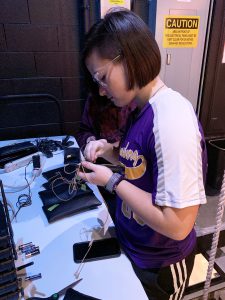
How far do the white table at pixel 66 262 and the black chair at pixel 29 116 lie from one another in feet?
3.24

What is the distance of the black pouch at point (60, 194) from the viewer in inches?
40.9

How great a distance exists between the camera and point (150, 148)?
0.67 meters

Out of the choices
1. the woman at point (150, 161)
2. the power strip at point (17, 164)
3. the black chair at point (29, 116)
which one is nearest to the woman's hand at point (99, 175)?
the woman at point (150, 161)

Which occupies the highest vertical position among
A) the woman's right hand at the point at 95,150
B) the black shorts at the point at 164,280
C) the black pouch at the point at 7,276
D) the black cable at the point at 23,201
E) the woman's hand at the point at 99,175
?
the woman's hand at the point at 99,175

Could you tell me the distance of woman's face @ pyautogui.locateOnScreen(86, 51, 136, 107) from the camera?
0.72 m

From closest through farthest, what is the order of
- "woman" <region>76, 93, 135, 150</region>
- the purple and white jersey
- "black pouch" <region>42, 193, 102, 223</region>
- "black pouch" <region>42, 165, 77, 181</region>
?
the purple and white jersey, "black pouch" <region>42, 193, 102, 223</region>, "black pouch" <region>42, 165, 77, 181</region>, "woman" <region>76, 93, 135, 150</region>

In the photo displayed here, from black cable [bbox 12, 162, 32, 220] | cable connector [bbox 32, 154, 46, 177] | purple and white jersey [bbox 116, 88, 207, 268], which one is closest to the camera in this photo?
purple and white jersey [bbox 116, 88, 207, 268]

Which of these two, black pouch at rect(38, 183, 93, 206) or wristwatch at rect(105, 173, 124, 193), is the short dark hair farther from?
black pouch at rect(38, 183, 93, 206)

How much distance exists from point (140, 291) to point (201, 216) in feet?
5.01

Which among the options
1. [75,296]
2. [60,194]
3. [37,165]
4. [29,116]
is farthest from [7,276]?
[29,116]

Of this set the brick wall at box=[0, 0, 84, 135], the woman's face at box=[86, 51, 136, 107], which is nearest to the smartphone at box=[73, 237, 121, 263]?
the woman's face at box=[86, 51, 136, 107]

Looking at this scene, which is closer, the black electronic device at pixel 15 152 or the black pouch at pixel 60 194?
the black pouch at pixel 60 194

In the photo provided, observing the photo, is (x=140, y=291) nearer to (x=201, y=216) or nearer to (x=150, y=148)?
(x=150, y=148)

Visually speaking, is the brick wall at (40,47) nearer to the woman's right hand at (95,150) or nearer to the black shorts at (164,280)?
the woman's right hand at (95,150)
